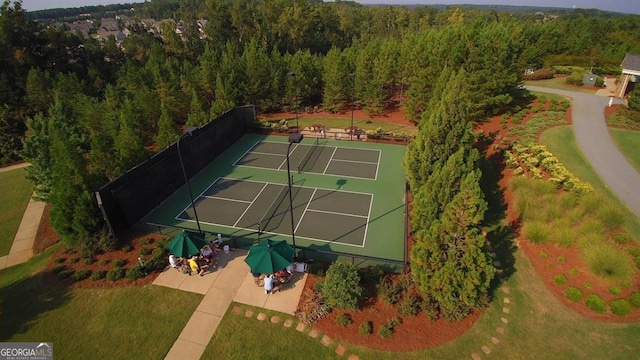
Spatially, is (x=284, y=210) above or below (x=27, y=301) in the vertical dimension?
above

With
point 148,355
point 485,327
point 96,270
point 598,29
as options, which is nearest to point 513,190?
point 485,327

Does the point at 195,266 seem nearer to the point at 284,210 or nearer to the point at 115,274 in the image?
the point at 115,274

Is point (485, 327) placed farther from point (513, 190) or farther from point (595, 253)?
point (513, 190)

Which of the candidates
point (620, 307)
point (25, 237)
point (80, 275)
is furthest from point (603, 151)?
point (25, 237)

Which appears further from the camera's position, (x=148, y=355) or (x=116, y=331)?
(x=116, y=331)

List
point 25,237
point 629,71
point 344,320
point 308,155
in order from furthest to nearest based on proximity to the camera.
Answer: point 629,71 < point 308,155 < point 25,237 < point 344,320

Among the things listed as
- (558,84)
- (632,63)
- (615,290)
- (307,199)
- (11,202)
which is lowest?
(11,202)

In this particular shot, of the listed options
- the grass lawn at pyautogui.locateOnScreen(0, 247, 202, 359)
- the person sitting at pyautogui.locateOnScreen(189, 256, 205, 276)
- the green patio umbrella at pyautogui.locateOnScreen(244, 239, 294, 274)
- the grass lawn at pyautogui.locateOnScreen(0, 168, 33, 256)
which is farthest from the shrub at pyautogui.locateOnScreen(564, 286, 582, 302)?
the grass lawn at pyautogui.locateOnScreen(0, 168, 33, 256)
